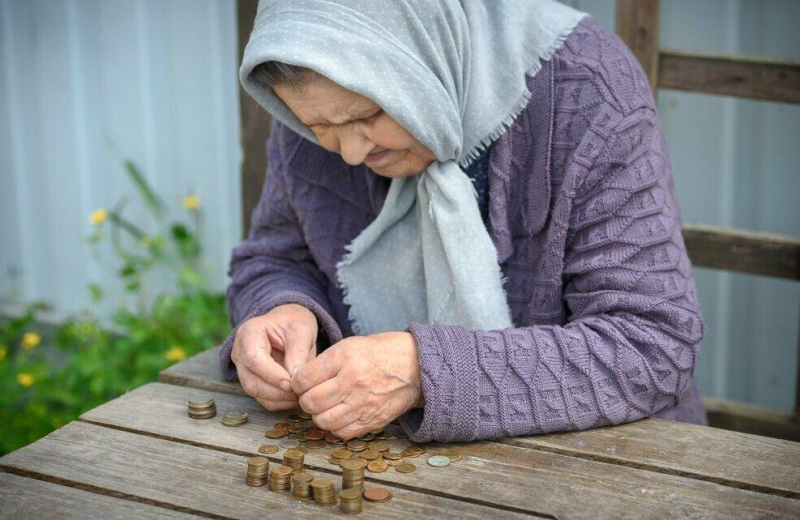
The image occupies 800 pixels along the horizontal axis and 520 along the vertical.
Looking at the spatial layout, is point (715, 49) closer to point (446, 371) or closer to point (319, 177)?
point (319, 177)

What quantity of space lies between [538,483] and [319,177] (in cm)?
110

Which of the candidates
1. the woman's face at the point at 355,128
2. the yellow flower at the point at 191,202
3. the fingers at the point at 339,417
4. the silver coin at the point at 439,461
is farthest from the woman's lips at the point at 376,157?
the yellow flower at the point at 191,202

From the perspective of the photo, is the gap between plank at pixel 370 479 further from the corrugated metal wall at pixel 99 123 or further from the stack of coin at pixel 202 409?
the corrugated metal wall at pixel 99 123

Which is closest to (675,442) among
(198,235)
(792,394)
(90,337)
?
(792,394)

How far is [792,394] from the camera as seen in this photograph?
12.1 feet

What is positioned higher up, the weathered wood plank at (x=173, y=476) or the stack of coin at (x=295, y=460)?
the stack of coin at (x=295, y=460)

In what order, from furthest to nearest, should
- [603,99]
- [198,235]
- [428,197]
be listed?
[198,235], [428,197], [603,99]

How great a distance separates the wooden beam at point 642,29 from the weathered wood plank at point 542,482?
1.52 metres

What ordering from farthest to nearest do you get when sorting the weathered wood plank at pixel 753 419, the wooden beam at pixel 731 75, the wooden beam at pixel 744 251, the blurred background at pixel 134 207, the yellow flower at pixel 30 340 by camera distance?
the yellow flower at pixel 30 340 < the blurred background at pixel 134 207 < the weathered wood plank at pixel 753 419 < the wooden beam at pixel 744 251 < the wooden beam at pixel 731 75

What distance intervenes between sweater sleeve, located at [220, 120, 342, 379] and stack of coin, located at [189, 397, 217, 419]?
400 mm

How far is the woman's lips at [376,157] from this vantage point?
2.40 meters

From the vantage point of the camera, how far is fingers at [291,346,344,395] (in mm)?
2123

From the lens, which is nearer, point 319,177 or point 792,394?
point 319,177

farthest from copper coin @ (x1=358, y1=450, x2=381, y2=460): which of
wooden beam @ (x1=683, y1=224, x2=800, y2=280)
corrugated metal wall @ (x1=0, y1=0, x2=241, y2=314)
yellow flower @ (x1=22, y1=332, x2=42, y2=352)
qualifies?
yellow flower @ (x1=22, y1=332, x2=42, y2=352)
